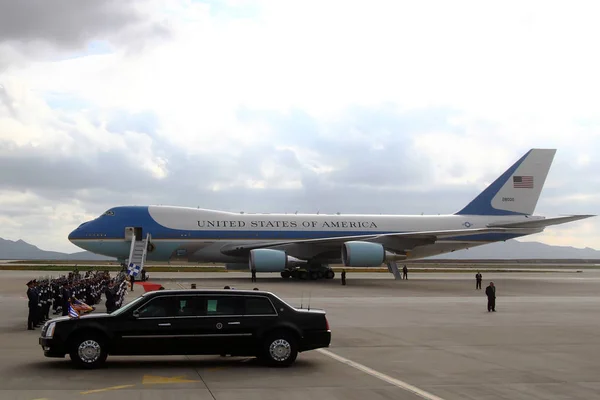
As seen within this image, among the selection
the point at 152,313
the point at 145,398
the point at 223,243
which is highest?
the point at 223,243

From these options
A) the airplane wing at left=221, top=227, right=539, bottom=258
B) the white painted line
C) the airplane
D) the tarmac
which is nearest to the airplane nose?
the airplane

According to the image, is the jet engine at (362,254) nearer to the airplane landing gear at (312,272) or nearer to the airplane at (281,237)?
the airplane at (281,237)

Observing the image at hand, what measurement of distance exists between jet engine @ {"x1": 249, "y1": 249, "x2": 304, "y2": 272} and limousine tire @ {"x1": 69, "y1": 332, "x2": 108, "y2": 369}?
97.0ft

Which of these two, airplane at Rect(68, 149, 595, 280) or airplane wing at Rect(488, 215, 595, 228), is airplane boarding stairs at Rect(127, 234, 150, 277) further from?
airplane wing at Rect(488, 215, 595, 228)

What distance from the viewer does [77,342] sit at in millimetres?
12680

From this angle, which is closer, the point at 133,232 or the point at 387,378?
the point at 387,378

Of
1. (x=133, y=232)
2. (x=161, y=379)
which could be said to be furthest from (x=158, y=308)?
(x=133, y=232)

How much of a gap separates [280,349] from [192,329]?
168 cm

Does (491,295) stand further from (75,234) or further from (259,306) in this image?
(75,234)

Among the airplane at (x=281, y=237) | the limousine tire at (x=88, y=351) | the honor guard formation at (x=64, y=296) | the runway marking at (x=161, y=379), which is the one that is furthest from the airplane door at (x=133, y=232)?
the runway marking at (x=161, y=379)

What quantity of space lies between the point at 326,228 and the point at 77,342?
35848mm

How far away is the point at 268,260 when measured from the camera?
140 feet

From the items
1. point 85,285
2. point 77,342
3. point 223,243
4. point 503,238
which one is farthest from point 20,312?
point 503,238

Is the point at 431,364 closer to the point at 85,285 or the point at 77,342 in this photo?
the point at 77,342
